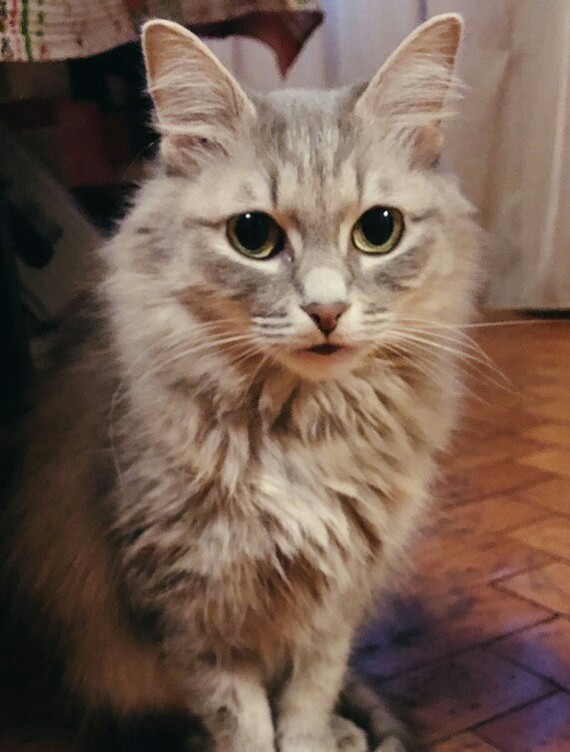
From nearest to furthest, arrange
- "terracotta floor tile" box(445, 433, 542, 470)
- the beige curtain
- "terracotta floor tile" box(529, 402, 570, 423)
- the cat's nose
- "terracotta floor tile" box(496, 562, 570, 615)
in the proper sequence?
1. the cat's nose
2. "terracotta floor tile" box(496, 562, 570, 615)
3. "terracotta floor tile" box(445, 433, 542, 470)
4. "terracotta floor tile" box(529, 402, 570, 423)
5. the beige curtain

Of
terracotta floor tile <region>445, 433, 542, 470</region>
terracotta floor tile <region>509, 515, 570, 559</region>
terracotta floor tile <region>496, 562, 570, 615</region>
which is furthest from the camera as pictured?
terracotta floor tile <region>445, 433, 542, 470</region>

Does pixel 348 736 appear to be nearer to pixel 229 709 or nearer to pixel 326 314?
pixel 229 709

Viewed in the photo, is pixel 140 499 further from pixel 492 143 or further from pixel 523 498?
pixel 492 143

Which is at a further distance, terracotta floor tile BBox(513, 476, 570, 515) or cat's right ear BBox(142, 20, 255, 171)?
terracotta floor tile BBox(513, 476, 570, 515)

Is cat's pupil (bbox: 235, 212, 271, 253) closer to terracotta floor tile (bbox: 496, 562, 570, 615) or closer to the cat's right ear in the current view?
the cat's right ear

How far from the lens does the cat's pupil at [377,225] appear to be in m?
0.87

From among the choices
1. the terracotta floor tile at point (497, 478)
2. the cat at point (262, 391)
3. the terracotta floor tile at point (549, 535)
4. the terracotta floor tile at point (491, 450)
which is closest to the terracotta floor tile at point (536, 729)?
the cat at point (262, 391)

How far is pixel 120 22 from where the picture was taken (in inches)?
38.6

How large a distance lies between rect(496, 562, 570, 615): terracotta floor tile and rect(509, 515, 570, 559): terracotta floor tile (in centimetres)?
5

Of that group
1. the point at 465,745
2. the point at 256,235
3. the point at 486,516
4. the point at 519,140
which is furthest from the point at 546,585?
the point at 519,140

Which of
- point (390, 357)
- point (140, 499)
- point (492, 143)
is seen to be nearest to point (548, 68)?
point (492, 143)

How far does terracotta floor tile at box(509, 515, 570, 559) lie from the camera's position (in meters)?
1.36

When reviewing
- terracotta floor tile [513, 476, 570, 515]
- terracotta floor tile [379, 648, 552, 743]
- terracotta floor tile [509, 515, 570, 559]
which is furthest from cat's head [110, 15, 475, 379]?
terracotta floor tile [513, 476, 570, 515]

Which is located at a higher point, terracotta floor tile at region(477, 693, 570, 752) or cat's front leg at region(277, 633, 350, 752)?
cat's front leg at region(277, 633, 350, 752)
